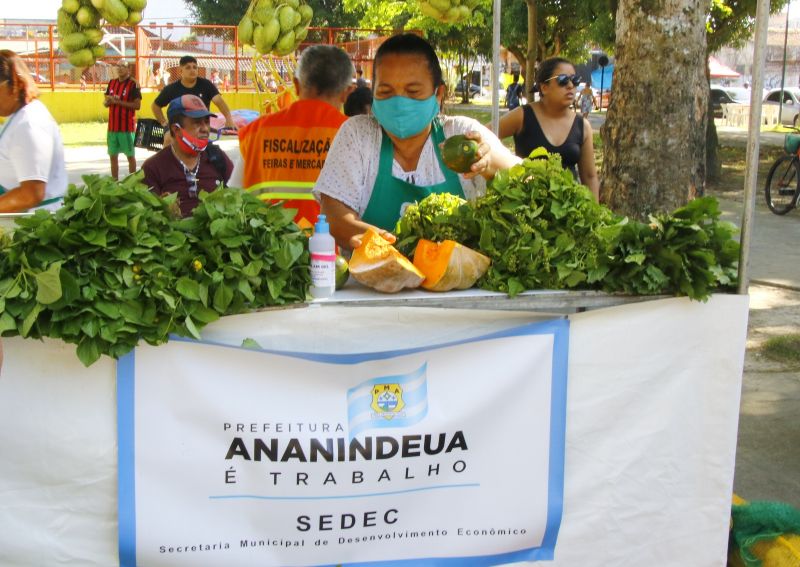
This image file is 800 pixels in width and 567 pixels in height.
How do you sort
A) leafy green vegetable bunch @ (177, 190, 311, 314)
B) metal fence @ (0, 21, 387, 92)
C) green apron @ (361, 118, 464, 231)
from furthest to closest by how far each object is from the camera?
1. metal fence @ (0, 21, 387, 92)
2. green apron @ (361, 118, 464, 231)
3. leafy green vegetable bunch @ (177, 190, 311, 314)

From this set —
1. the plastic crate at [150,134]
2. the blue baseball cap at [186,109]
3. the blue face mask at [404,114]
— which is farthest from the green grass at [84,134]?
the blue face mask at [404,114]

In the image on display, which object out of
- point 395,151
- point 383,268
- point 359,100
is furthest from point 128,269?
point 359,100

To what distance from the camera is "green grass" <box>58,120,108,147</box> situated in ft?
62.3

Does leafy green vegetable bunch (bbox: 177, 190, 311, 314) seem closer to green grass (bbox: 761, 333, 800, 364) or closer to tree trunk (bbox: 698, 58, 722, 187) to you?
green grass (bbox: 761, 333, 800, 364)

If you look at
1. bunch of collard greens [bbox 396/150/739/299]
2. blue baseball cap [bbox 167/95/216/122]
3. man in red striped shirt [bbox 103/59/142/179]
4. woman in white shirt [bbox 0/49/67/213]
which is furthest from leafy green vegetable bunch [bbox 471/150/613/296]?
man in red striped shirt [bbox 103/59/142/179]

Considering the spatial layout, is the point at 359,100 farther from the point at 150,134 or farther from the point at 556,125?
the point at 150,134

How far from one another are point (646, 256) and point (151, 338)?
1547 mm

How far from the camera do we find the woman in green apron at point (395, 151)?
130 inches

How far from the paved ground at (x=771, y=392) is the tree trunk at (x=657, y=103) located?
1.28 m

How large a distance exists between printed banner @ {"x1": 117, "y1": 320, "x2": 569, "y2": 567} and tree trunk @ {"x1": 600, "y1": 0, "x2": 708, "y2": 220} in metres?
3.32

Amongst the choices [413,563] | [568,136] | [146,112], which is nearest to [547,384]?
[413,563]

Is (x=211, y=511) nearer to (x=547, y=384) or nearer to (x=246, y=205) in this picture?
(x=246, y=205)

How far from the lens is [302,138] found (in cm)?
457

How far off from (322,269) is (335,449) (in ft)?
1.79
